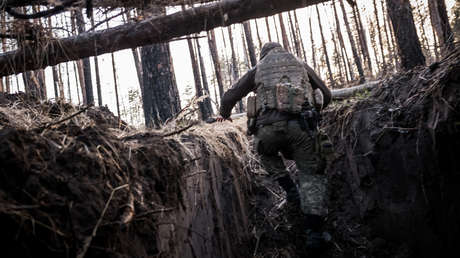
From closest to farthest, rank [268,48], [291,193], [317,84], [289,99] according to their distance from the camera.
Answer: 1. [289,99]
2. [291,193]
3. [317,84]
4. [268,48]

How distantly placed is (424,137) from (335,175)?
1289 mm

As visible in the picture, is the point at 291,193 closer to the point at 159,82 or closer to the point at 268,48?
the point at 268,48

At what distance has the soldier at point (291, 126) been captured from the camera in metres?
3.28

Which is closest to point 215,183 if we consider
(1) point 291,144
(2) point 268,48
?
(1) point 291,144

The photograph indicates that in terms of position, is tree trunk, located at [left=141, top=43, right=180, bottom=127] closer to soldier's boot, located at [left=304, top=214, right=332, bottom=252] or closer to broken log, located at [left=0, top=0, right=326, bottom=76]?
broken log, located at [left=0, top=0, right=326, bottom=76]

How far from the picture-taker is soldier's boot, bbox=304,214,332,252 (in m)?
3.10

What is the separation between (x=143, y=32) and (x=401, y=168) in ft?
10.1

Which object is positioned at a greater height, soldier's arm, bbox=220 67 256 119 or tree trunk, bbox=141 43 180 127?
tree trunk, bbox=141 43 180 127

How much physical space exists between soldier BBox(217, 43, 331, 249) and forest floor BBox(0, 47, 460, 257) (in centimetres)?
44

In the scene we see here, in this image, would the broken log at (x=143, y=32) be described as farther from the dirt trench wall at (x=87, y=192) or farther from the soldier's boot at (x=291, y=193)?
the soldier's boot at (x=291, y=193)

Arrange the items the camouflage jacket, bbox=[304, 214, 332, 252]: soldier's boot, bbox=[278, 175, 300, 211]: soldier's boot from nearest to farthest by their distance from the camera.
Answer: bbox=[304, 214, 332, 252]: soldier's boot, bbox=[278, 175, 300, 211]: soldier's boot, the camouflage jacket

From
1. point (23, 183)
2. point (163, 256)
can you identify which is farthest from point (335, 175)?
point (23, 183)

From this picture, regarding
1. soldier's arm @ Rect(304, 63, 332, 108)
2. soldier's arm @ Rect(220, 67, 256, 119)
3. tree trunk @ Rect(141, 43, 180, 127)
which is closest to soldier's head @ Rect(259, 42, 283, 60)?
soldier's arm @ Rect(220, 67, 256, 119)

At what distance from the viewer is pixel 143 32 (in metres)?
3.46
